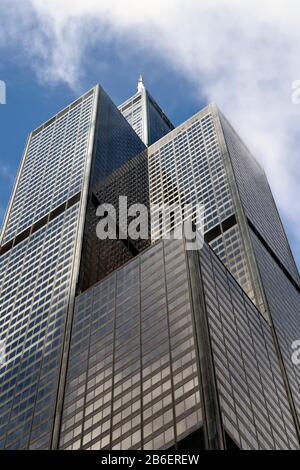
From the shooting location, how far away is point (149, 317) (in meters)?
98.3

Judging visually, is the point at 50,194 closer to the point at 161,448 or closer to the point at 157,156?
the point at 157,156

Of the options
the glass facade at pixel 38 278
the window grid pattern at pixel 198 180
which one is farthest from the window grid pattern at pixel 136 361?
the window grid pattern at pixel 198 180

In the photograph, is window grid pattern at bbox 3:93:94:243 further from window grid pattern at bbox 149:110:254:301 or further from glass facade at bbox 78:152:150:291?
window grid pattern at bbox 149:110:254:301

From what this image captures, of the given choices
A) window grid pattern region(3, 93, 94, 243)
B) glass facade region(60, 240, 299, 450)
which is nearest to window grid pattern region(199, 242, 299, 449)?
glass facade region(60, 240, 299, 450)

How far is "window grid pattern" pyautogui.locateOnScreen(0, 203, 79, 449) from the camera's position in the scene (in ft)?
322

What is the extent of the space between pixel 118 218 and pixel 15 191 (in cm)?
3282

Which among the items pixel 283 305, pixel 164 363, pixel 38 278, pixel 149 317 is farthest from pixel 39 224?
pixel 164 363

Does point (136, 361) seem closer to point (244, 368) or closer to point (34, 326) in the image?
point (244, 368)

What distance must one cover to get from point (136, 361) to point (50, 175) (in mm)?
93367

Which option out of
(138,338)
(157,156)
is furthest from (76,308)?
(157,156)

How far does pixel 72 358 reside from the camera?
10350 cm

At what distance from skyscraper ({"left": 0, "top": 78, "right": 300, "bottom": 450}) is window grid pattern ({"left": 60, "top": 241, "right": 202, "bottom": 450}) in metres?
0.19

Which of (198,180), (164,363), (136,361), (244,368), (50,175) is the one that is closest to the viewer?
(164,363)

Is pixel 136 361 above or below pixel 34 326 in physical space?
below
